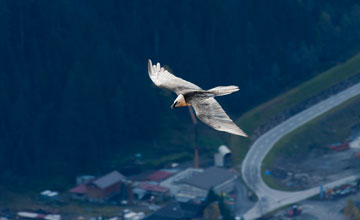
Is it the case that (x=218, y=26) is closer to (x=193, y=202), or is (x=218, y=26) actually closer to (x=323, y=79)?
(x=323, y=79)

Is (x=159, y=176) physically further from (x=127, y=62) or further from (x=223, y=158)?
(x=127, y=62)

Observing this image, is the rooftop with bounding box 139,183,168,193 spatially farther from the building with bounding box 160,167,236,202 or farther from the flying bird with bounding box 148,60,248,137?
the flying bird with bounding box 148,60,248,137

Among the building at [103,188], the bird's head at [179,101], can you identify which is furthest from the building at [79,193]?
the bird's head at [179,101]

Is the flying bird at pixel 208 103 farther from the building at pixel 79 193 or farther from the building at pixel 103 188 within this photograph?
the building at pixel 79 193

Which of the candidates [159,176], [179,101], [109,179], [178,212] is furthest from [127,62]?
[179,101]

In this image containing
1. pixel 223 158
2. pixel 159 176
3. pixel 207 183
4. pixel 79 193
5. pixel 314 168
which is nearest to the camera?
pixel 207 183

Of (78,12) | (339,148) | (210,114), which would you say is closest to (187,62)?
(78,12)
